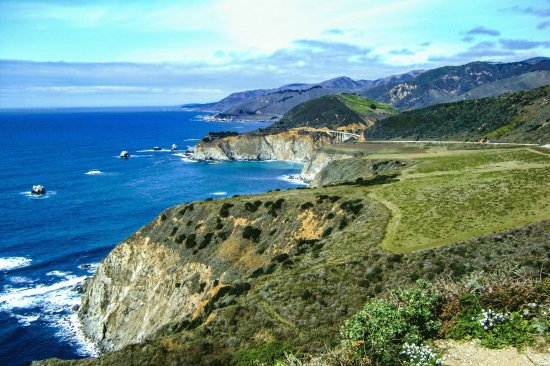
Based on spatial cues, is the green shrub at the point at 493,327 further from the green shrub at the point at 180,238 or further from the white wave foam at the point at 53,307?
the white wave foam at the point at 53,307

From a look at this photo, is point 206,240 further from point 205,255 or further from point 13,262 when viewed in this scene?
point 13,262

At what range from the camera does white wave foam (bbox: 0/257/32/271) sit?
75.5 meters

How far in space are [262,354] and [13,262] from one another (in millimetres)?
67834

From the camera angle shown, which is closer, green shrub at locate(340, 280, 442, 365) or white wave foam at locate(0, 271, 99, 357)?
green shrub at locate(340, 280, 442, 365)

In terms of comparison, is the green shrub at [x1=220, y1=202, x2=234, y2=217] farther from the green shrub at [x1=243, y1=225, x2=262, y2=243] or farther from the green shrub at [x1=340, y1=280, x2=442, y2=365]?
the green shrub at [x1=340, y1=280, x2=442, y2=365]

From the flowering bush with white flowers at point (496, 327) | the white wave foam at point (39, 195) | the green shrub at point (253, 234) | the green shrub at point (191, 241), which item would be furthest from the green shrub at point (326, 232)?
the white wave foam at point (39, 195)

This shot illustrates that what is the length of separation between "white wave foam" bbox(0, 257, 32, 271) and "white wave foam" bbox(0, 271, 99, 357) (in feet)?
28.1

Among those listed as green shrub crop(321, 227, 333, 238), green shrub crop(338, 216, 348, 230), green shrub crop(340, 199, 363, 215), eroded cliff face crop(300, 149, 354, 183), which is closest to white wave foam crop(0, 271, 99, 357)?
green shrub crop(321, 227, 333, 238)

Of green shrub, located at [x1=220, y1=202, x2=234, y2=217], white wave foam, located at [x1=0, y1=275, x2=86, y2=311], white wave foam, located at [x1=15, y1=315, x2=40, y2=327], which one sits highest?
green shrub, located at [x1=220, y1=202, x2=234, y2=217]

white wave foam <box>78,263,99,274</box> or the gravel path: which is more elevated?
the gravel path

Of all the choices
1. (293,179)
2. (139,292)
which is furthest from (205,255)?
(293,179)

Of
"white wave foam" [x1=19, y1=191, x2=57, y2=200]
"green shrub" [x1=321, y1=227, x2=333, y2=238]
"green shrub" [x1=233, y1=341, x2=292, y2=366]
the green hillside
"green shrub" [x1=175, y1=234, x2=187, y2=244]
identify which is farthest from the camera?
"white wave foam" [x1=19, y1=191, x2=57, y2=200]

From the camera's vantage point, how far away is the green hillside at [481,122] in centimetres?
11262

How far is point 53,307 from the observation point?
63.8m
